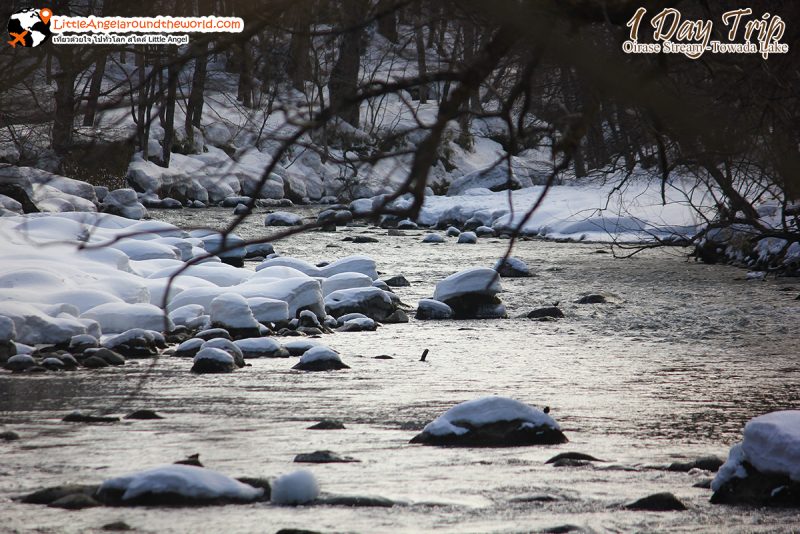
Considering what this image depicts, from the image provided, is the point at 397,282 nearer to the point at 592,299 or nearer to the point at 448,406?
the point at 592,299

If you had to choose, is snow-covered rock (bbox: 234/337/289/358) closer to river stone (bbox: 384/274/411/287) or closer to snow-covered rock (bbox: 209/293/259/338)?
snow-covered rock (bbox: 209/293/259/338)

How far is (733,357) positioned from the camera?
30.1 feet

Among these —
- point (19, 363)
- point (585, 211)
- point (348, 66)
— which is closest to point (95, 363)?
point (19, 363)

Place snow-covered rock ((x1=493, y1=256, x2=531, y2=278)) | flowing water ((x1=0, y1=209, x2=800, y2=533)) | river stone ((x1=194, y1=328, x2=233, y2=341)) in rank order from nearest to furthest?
flowing water ((x1=0, y1=209, x2=800, y2=533))
river stone ((x1=194, y1=328, x2=233, y2=341))
snow-covered rock ((x1=493, y1=256, x2=531, y2=278))

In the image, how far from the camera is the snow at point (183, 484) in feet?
14.1

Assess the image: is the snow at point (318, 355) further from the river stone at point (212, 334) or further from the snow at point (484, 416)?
the snow at point (484, 416)

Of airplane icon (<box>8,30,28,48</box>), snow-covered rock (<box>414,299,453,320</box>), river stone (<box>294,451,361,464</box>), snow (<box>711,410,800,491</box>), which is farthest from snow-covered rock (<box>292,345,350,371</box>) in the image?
snow (<box>711,410,800,491</box>)

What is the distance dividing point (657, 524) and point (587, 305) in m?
8.78

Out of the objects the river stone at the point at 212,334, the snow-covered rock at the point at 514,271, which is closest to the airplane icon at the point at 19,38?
the river stone at the point at 212,334

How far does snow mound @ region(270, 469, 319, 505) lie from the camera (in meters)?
4.31

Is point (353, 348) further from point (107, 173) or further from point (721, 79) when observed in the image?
point (107, 173)

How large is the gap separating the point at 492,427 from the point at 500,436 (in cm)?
6

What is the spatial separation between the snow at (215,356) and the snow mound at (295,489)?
3.82 m

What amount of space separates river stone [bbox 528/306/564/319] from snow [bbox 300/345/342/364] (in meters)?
4.05
